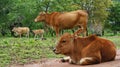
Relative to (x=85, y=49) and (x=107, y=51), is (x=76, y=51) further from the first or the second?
(x=107, y=51)

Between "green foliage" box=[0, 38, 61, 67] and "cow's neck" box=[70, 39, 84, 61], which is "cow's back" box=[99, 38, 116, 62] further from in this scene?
"green foliage" box=[0, 38, 61, 67]

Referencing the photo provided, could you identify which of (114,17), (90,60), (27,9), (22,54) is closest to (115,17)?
(114,17)

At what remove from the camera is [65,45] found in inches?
362

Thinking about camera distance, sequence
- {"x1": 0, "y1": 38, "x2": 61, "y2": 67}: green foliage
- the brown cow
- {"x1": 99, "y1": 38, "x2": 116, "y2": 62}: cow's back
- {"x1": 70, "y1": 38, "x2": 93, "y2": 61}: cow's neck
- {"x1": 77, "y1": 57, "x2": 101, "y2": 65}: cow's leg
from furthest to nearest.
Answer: the brown cow → {"x1": 0, "y1": 38, "x2": 61, "y2": 67}: green foliage → {"x1": 70, "y1": 38, "x2": 93, "y2": 61}: cow's neck → {"x1": 99, "y1": 38, "x2": 116, "y2": 62}: cow's back → {"x1": 77, "y1": 57, "x2": 101, "y2": 65}: cow's leg

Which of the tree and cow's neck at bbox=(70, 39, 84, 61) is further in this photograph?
the tree

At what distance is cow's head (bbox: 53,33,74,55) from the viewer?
29.9ft

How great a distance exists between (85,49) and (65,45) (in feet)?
1.66

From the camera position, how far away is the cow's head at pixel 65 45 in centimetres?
912

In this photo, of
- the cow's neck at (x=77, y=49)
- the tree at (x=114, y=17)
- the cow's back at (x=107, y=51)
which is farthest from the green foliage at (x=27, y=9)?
the cow's back at (x=107, y=51)

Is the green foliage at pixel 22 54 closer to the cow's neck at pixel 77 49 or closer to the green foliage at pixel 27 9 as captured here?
the cow's neck at pixel 77 49

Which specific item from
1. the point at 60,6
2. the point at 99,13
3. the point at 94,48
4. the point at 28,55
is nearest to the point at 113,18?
the point at 99,13

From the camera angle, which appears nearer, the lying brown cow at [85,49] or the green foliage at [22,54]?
the lying brown cow at [85,49]

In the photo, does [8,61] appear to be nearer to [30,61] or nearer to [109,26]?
[30,61]

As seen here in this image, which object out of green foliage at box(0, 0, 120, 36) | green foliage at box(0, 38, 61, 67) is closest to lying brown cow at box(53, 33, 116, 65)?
green foliage at box(0, 38, 61, 67)
